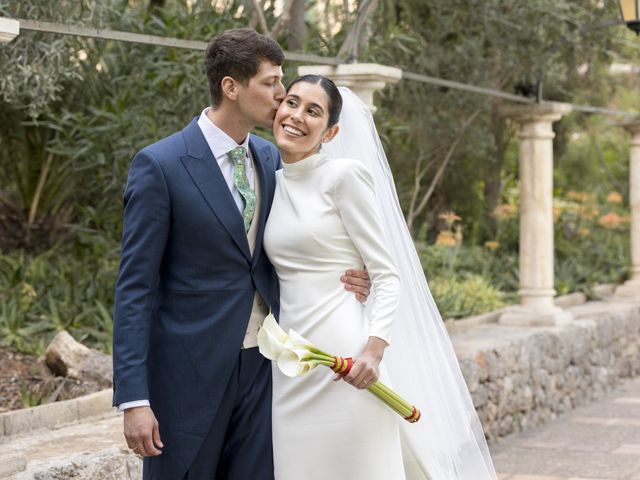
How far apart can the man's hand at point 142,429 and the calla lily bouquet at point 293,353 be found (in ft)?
1.05

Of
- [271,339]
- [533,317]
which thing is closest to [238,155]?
[271,339]

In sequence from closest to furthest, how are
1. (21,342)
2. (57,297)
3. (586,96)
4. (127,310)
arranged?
(127,310) < (21,342) < (57,297) < (586,96)

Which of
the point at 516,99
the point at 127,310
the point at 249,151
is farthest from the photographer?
the point at 516,99

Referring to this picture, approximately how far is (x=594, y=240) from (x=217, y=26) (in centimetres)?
649

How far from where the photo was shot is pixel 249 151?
3.19 metres

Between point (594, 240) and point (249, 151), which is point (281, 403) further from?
point (594, 240)

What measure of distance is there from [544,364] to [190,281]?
18.0 ft

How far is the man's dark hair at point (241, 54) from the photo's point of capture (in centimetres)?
301

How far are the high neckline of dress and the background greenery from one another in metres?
2.82

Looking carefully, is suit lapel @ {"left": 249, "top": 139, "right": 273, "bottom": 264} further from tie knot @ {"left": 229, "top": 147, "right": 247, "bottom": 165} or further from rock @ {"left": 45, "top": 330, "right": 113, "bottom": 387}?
rock @ {"left": 45, "top": 330, "right": 113, "bottom": 387}

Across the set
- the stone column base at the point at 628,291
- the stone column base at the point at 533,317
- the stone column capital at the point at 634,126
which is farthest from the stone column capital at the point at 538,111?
the stone column base at the point at 628,291

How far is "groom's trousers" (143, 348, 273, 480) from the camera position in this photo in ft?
9.95

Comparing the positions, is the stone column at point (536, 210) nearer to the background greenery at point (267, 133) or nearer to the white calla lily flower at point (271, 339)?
the background greenery at point (267, 133)

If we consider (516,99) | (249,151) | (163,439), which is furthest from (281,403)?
(516,99)
